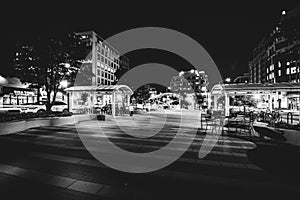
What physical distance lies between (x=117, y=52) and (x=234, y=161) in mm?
92053

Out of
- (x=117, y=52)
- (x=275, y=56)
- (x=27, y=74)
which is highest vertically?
(x=117, y=52)

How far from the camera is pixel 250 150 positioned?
6.53 m

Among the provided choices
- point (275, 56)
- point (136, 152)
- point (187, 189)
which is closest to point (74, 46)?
point (136, 152)

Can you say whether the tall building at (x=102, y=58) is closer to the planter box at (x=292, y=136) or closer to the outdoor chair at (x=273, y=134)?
the outdoor chair at (x=273, y=134)

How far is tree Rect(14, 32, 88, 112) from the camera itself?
39.3 ft

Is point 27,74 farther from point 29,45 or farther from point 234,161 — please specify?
point 234,161

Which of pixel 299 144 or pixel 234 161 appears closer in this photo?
pixel 234 161

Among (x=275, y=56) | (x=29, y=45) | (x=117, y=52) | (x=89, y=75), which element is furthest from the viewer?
(x=117, y=52)

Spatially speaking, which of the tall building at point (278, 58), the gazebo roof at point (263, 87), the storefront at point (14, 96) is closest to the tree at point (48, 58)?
the gazebo roof at point (263, 87)

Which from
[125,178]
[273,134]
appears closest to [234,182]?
[125,178]

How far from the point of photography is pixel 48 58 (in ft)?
39.9

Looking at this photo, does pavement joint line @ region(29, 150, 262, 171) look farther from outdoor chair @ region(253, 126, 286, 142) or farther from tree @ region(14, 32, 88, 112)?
tree @ region(14, 32, 88, 112)

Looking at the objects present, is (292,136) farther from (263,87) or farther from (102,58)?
(102,58)

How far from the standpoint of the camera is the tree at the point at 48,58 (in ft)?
39.3
